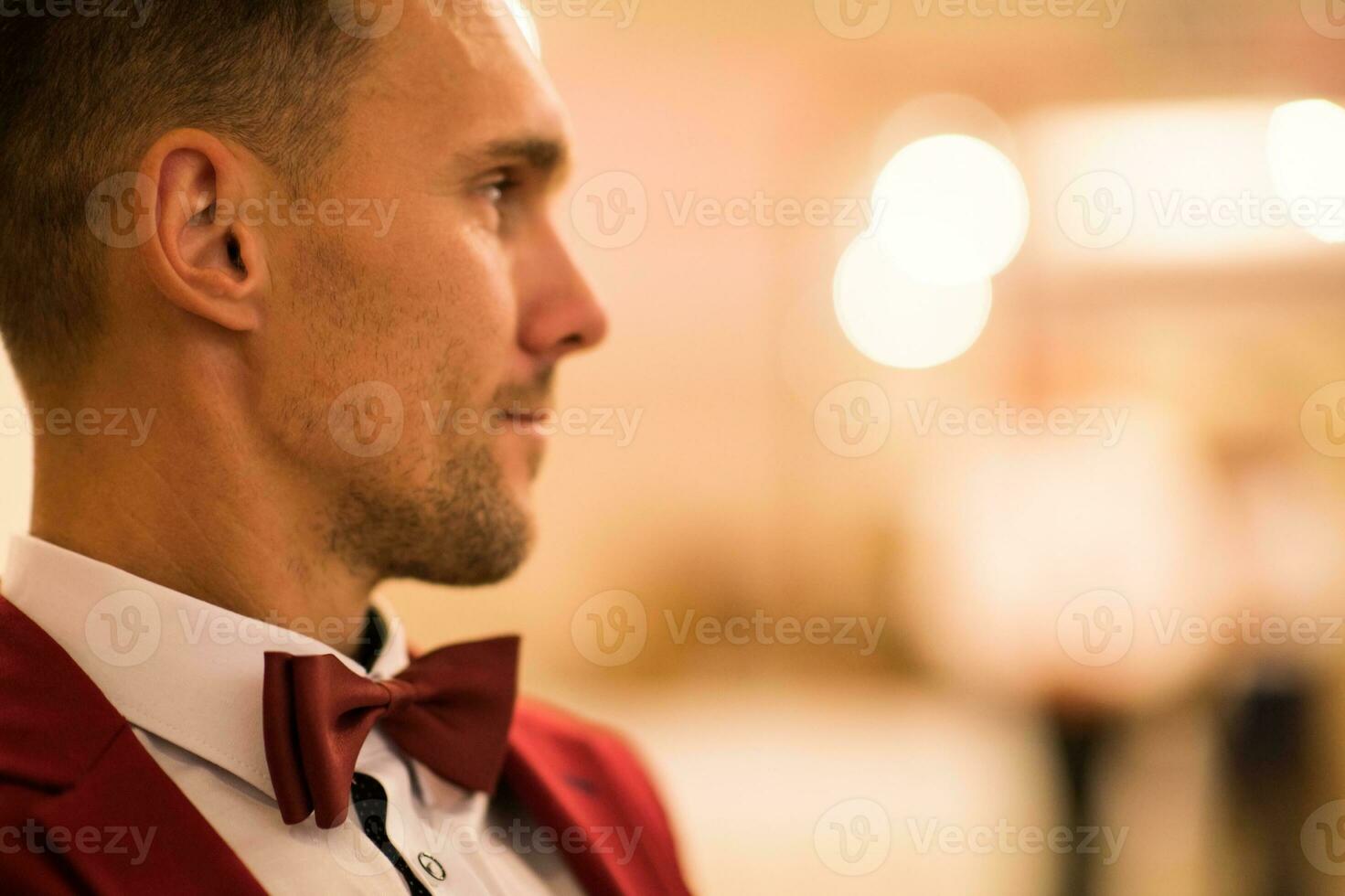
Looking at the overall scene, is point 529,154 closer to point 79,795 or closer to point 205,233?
point 205,233

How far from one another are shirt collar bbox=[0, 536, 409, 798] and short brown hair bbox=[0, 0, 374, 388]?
201mm

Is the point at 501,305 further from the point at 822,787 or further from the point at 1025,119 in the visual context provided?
the point at 1025,119

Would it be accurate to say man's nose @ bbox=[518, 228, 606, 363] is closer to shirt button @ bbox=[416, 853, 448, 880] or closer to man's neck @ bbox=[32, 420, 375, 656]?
man's neck @ bbox=[32, 420, 375, 656]

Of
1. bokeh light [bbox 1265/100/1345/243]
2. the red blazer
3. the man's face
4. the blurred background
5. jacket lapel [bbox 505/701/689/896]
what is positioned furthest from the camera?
the blurred background

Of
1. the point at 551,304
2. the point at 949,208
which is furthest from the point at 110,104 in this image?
the point at 949,208

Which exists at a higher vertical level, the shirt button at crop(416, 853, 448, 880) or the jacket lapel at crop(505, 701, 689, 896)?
the jacket lapel at crop(505, 701, 689, 896)

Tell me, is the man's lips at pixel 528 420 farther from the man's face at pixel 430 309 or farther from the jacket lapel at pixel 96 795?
the jacket lapel at pixel 96 795

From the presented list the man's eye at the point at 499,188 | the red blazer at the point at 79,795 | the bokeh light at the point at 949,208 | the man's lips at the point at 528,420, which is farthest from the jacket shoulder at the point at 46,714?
the bokeh light at the point at 949,208

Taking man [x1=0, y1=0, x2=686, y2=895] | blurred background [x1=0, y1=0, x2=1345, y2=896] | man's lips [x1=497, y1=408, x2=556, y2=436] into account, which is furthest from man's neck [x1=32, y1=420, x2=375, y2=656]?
blurred background [x1=0, y1=0, x2=1345, y2=896]

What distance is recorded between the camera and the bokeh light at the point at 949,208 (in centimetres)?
434

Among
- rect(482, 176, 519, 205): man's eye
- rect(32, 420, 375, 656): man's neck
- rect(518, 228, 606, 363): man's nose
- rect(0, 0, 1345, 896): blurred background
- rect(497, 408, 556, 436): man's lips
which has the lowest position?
rect(32, 420, 375, 656): man's neck

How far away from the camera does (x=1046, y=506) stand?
10.1 ft

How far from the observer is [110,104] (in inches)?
37.8

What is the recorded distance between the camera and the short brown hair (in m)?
0.96
